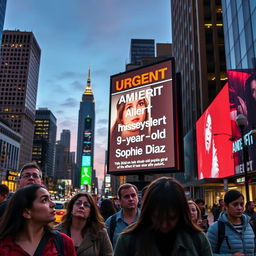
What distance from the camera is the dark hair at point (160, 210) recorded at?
224cm

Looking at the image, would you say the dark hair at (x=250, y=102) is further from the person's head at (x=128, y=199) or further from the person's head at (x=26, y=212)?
the person's head at (x=26, y=212)

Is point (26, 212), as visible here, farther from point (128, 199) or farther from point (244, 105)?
point (244, 105)

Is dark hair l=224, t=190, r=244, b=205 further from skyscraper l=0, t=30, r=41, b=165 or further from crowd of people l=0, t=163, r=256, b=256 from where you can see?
skyscraper l=0, t=30, r=41, b=165

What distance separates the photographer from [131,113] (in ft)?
55.7

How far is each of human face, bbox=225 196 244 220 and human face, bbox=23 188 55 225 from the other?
2724mm

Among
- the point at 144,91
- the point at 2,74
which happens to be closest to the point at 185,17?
the point at 144,91

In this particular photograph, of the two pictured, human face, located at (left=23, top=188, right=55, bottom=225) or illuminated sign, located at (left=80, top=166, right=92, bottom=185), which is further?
illuminated sign, located at (left=80, top=166, right=92, bottom=185)

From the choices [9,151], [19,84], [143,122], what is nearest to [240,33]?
[143,122]

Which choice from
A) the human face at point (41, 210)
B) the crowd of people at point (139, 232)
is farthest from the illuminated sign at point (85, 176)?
the human face at point (41, 210)

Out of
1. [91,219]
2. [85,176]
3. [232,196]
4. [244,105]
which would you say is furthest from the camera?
[85,176]

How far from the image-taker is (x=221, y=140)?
121 feet

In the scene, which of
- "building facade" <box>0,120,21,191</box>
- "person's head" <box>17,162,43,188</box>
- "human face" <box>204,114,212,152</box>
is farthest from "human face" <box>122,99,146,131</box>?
"building facade" <box>0,120,21,191</box>

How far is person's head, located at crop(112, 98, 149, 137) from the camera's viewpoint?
16.2m

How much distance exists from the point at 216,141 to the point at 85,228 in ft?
120
